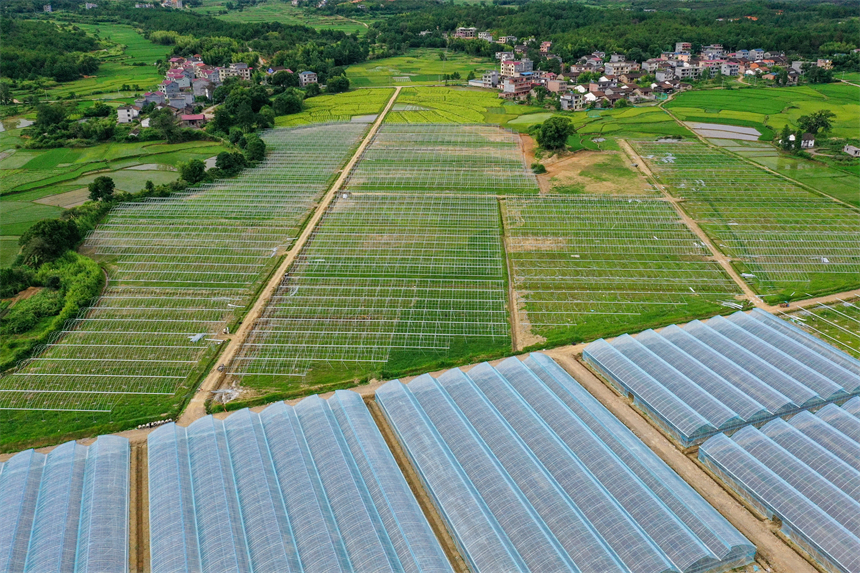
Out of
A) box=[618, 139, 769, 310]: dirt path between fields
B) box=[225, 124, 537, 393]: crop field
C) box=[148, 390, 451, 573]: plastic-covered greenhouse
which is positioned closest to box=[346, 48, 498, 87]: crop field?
box=[225, 124, 537, 393]: crop field

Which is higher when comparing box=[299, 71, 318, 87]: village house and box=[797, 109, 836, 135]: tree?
box=[299, 71, 318, 87]: village house

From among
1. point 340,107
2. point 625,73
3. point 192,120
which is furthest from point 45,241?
point 625,73

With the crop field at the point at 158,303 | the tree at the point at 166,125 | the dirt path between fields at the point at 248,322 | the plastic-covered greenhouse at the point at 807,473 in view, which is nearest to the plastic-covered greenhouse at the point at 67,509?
the crop field at the point at 158,303

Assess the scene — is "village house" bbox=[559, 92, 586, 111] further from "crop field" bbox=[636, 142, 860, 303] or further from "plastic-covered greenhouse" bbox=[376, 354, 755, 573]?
"plastic-covered greenhouse" bbox=[376, 354, 755, 573]

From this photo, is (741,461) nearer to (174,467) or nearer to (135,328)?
(174,467)

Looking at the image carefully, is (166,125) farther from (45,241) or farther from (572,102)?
(572,102)
